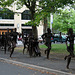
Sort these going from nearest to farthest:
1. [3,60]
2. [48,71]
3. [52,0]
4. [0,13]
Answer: [48,71] < [3,60] < [52,0] < [0,13]

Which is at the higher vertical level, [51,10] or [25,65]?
[51,10]

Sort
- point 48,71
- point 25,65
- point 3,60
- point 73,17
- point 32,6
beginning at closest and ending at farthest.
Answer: point 48,71, point 25,65, point 3,60, point 32,6, point 73,17

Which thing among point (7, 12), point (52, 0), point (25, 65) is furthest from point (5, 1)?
point (25, 65)

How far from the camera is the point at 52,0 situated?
586 inches

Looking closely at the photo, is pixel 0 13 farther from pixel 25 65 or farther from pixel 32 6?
pixel 25 65

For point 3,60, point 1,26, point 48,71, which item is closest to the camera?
point 48,71

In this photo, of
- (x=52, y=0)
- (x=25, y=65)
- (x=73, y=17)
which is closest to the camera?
(x=25, y=65)

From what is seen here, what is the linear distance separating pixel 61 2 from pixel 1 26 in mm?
39529

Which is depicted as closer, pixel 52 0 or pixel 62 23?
pixel 52 0

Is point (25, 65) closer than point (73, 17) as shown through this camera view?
Yes

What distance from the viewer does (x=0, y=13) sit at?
59.7ft

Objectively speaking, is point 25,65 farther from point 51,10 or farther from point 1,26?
point 1,26

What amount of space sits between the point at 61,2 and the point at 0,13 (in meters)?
7.10

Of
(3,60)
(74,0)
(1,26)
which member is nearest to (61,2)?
(74,0)
